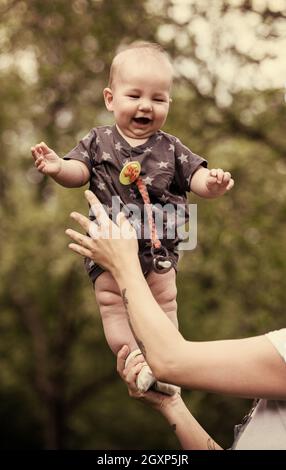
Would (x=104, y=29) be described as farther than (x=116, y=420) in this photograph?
No

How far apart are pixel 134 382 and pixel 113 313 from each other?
0.28m

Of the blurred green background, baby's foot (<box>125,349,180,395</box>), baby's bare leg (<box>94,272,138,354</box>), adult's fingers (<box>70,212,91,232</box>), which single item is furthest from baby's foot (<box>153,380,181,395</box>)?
the blurred green background

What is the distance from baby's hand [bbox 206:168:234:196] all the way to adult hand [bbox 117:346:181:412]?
26.6 inches

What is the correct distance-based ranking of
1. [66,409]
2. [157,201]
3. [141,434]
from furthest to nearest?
[141,434] → [66,409] → [157,201]

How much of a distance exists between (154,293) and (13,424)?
17.4 meters

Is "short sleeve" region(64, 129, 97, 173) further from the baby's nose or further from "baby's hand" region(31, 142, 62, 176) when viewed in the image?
the baby's nose

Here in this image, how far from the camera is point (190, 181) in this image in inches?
111

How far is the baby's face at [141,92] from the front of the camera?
2.71 m

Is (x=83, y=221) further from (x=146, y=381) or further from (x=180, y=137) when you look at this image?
(x=180, y=137)

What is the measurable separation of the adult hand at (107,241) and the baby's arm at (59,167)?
0.07 m

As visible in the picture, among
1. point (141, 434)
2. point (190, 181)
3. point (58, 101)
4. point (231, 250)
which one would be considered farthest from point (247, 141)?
point (141, 434)

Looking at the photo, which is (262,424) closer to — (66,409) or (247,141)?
(247,141)

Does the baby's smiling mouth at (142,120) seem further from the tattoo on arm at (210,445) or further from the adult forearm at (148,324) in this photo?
the tattoo on arm at (210,445)

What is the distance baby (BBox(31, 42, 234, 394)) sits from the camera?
272 cm
